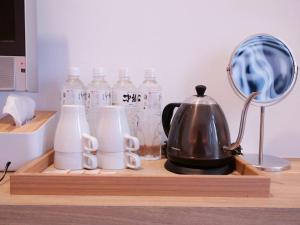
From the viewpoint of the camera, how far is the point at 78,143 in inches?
30.7

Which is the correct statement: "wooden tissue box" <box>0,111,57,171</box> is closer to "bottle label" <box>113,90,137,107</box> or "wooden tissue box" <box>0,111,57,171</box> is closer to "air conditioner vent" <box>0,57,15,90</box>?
"air conditioner vent" <box>0,57,15,90</box>

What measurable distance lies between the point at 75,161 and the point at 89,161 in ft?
0.11

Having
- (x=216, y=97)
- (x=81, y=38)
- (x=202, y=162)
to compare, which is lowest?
(x=202, y=162)

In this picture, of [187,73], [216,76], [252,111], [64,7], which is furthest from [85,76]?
[252,111]

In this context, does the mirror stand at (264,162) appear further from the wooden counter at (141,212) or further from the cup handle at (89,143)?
the cup handle at (89,143)

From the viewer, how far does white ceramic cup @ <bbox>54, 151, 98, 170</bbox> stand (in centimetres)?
78

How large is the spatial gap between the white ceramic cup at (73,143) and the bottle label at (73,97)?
14 centimetres

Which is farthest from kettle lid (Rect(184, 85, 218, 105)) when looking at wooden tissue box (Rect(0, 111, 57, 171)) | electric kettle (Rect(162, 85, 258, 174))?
wooden tissue box (Rect(0, 111, 57, 171))

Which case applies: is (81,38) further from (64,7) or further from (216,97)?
(216,97)

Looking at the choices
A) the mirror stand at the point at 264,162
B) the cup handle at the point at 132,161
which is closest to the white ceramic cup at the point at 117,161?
the cup handle at the point at 132,161

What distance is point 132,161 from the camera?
0.81 m

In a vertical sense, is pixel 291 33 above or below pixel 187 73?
above

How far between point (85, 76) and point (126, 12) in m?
0.26

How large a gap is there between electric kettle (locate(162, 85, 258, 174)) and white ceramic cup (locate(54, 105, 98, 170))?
0.67 ft
